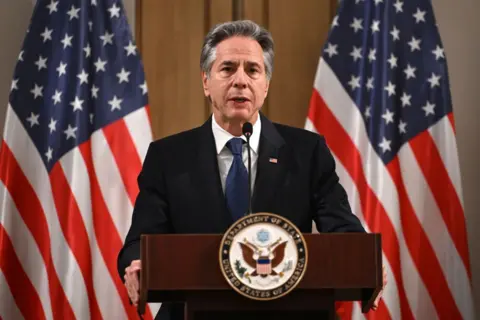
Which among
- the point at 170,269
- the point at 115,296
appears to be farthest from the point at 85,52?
the point at 170,269

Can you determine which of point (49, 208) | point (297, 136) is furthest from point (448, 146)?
point (49, 208)

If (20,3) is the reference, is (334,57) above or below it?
below

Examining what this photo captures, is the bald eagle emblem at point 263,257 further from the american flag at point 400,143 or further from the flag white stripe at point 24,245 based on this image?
the flag white stripe at point 24,245

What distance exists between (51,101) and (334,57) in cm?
154

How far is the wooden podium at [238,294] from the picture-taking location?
1.95 m

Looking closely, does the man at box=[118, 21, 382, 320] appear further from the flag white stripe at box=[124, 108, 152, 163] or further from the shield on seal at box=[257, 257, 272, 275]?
the flag white stripe at box=[124, 108, 152, 163]

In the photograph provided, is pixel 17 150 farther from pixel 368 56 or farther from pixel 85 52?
pixel 368 56

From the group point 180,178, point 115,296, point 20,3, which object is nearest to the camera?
point 180,178

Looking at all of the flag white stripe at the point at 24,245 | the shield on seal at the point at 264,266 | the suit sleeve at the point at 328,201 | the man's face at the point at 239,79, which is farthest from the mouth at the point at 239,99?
the flag white stripe at the point at 24,245

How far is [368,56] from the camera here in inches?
167

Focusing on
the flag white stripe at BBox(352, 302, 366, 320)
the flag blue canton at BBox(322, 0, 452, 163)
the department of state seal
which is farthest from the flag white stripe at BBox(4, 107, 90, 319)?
the department of state seal

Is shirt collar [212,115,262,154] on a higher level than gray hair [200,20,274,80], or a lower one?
lower

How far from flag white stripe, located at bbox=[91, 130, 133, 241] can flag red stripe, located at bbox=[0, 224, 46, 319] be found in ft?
1.79

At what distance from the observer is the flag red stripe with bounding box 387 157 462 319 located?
13.2 feet
